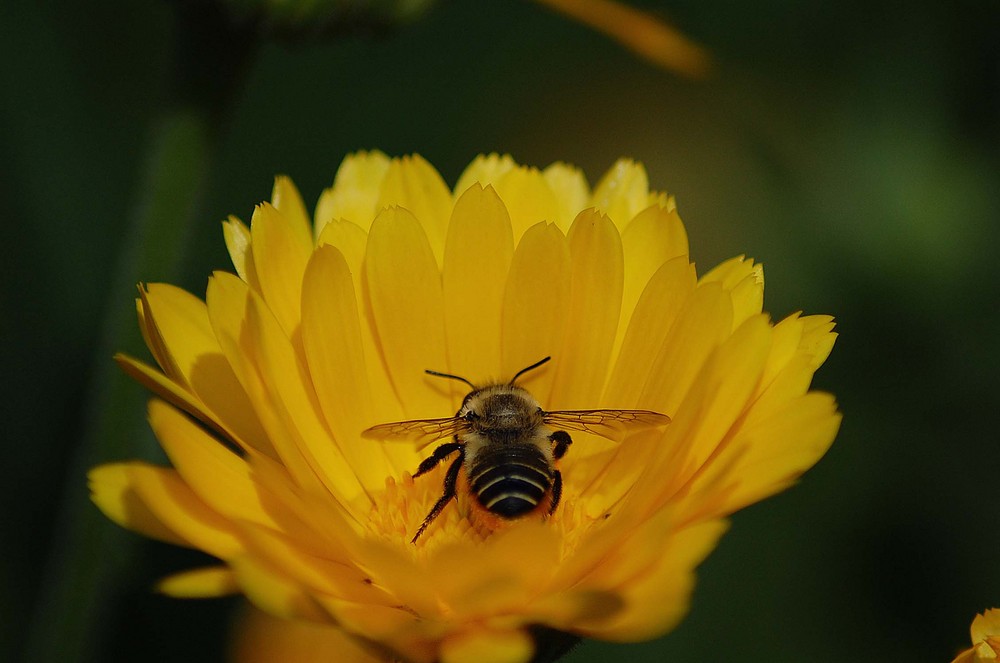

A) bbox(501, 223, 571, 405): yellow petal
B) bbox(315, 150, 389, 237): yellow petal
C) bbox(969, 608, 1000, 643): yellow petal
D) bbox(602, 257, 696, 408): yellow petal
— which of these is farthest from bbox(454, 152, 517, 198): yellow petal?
bbox(969, 608, 1000, 643): yellow petal

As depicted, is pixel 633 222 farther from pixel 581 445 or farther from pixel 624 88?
pixel 624 88

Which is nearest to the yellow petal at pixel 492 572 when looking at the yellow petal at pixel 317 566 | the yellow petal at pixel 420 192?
the yellow petal at pixel 317 566

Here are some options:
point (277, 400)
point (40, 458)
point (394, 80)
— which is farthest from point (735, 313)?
point (394, 80)

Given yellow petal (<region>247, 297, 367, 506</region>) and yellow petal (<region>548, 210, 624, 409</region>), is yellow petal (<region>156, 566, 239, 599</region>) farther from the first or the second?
yellow petal (<region>548, 210, 624, 409</region>)

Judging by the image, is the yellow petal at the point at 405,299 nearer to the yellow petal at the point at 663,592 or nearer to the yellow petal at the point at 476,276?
the yellow petal at the point at 476,276

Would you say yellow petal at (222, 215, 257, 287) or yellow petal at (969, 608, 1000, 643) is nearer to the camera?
yellow petal at (969, 608, 1000, 643)

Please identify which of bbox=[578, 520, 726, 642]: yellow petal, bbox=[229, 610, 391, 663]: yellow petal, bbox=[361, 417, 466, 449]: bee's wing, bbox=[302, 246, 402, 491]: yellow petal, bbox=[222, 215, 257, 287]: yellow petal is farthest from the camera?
bbox=[229, 610, 391, 663]: yellow petal

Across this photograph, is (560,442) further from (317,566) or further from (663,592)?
(663,592)
